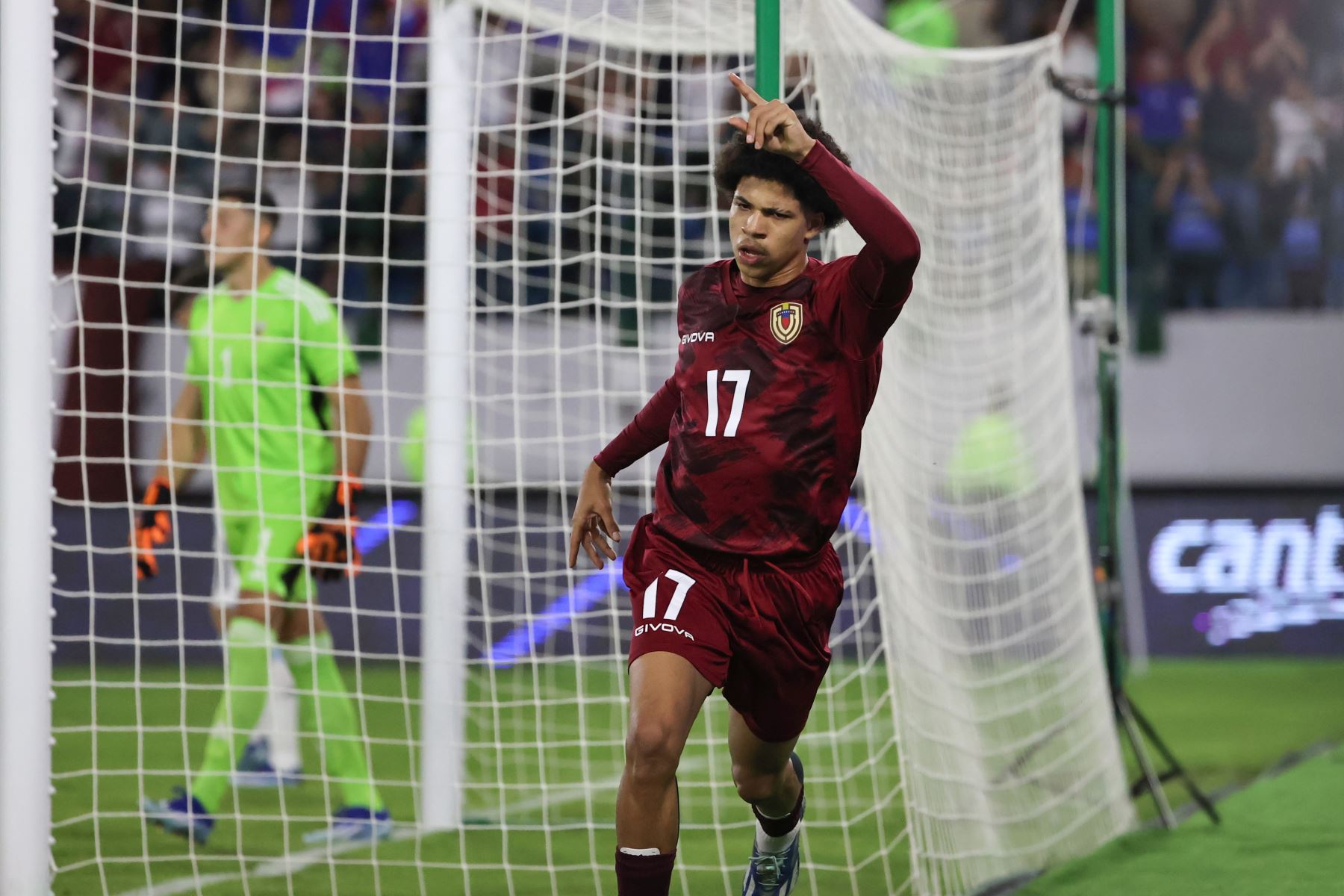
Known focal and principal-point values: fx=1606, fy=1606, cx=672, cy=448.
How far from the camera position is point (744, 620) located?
3.16 meters

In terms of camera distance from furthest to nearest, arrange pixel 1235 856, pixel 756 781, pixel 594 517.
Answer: pixel 1235 856 < pixel 594 517 < pixel 756 781

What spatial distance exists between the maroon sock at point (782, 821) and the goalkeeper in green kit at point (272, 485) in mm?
1584

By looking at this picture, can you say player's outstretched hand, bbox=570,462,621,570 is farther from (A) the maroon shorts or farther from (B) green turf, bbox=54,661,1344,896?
(B) green turf, bbox=54,661,1344,896

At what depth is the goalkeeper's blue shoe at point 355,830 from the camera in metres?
4.97

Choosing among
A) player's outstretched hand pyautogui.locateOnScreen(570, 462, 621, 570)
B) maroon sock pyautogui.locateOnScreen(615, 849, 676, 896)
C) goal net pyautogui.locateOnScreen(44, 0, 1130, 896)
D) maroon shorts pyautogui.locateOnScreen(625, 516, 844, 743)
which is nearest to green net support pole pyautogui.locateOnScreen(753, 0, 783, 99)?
goal net pyautogui.locateOnScreen(44, 0, 1130, 896)

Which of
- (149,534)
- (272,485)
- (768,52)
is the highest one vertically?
(768,52)

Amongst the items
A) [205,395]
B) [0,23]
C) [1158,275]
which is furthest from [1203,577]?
[0,23]

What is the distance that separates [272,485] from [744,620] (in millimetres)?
2553

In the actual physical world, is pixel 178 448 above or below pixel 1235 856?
above

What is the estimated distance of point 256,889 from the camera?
14.3 ft

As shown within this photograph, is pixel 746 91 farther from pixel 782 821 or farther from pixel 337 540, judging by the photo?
pixel 337 540

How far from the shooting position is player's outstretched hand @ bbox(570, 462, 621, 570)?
11.7 ft

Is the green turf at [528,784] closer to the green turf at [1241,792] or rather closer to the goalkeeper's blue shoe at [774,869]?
the green turf at [1241,792]

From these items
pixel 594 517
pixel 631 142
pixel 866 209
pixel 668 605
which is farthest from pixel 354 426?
pixel 631 142
